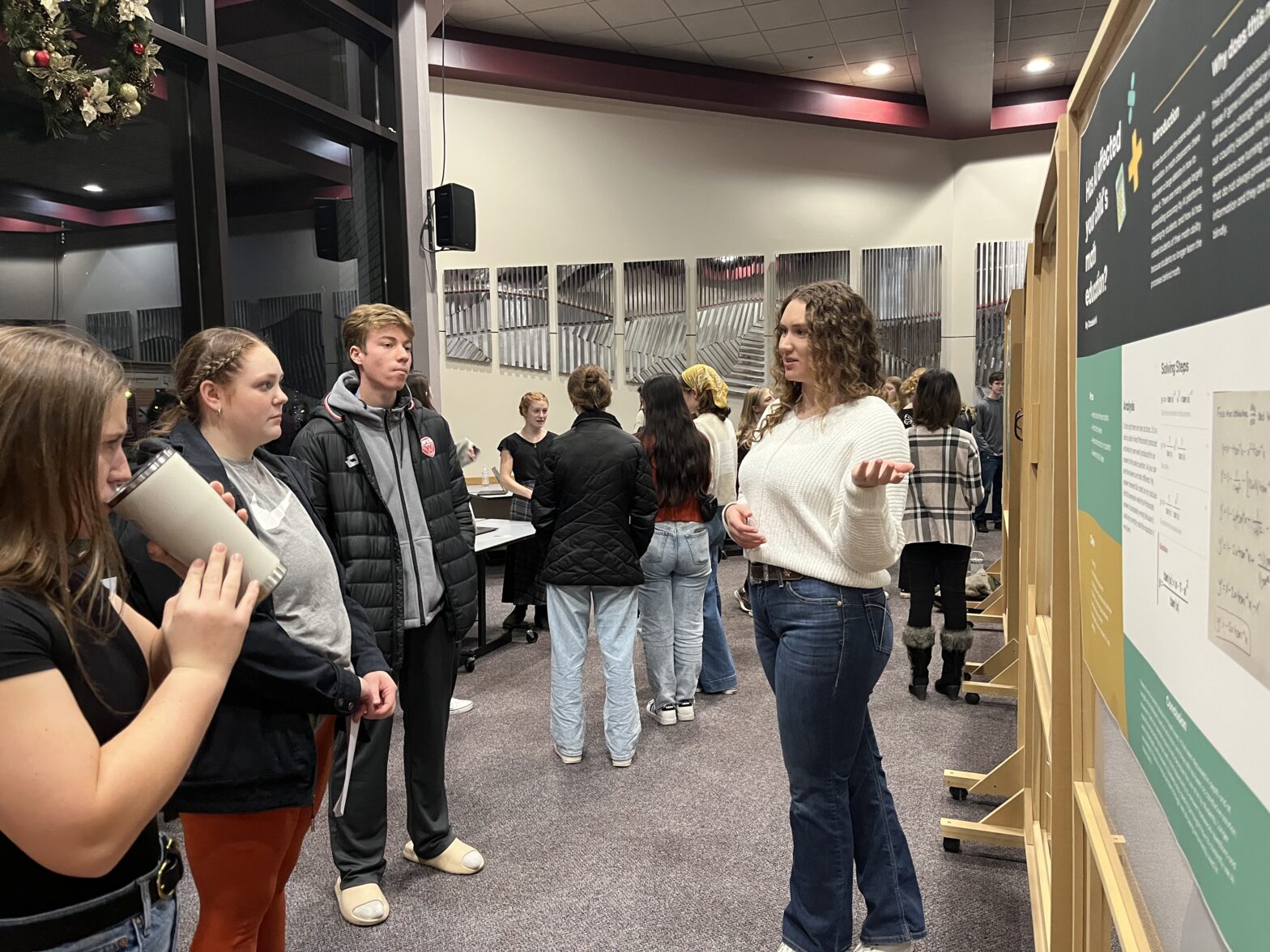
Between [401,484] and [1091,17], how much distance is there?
23.2ft

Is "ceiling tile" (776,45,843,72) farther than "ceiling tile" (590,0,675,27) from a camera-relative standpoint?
Yes

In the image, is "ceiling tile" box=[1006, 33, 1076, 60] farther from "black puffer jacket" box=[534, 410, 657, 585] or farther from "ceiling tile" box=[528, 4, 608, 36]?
"black puffer jacket" box=[534, 410, 657, 585]

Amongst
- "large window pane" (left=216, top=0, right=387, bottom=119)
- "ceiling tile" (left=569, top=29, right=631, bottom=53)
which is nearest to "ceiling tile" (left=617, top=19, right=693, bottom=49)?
"ceiling tile" (left=569, top=29, right=631, bottom=53)

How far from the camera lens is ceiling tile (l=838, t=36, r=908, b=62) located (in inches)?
292

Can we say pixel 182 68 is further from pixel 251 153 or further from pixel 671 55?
pixel 671 55

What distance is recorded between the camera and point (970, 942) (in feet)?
7.42

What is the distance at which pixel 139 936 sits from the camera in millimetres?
1091

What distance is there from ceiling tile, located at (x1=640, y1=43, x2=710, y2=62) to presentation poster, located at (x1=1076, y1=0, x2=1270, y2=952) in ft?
24.7

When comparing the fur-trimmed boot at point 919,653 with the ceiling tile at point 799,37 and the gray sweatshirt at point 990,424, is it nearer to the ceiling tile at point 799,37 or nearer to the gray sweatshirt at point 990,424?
the gray sweatshirt at point 990,424

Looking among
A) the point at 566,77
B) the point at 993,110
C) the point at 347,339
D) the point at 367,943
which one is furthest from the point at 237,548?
the point at 993,110

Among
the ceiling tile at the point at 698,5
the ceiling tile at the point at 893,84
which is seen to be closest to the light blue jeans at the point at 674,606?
the ceiling tile at the point at 698,5

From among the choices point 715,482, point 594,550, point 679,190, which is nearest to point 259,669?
point 594,550

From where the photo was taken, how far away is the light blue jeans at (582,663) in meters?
3.43

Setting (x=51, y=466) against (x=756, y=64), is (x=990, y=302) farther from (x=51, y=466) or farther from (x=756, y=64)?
(x=51, y=466)
